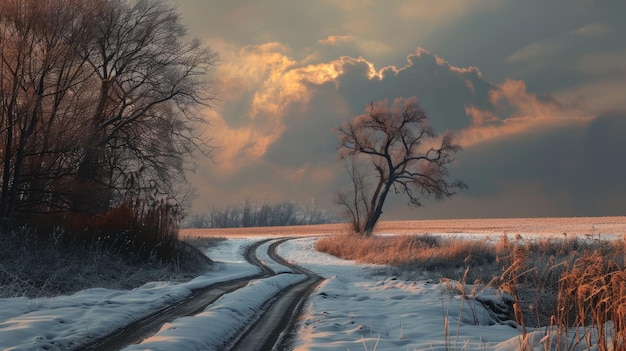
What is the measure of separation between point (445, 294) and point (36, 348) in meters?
7.10

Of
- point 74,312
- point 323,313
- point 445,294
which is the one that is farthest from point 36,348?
point 445,294

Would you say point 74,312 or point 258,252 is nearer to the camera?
point 74,312

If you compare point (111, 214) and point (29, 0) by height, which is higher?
point (29, 0)

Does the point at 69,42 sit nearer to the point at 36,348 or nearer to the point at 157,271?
the point at 157,271

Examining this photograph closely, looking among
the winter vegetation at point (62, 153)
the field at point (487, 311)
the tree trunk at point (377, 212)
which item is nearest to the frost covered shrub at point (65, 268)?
the winter vegetation at point (62, 153)

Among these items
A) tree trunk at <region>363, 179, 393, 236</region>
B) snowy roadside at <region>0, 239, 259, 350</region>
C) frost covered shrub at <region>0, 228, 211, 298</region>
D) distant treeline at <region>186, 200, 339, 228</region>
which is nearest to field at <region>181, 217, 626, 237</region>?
tree trunk at <region>363, 179, 393, 236</region>

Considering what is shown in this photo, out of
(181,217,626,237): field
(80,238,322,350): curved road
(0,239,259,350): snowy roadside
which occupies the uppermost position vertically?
(181,217,626,237): field

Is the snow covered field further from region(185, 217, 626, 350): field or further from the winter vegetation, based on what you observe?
the winter vegetation

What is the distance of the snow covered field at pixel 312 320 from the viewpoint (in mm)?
6020

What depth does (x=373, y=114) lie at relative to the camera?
138 feet

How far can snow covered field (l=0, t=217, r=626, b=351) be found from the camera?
6.02 m

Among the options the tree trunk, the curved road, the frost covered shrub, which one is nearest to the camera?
the curved road

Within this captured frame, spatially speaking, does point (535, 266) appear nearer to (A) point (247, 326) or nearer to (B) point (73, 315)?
(A) point (247, 326)

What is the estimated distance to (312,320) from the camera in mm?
7922
